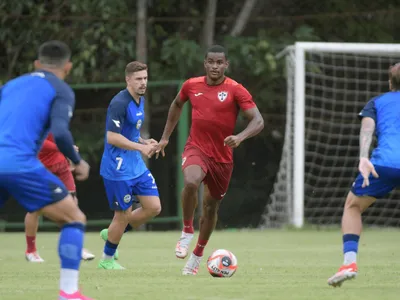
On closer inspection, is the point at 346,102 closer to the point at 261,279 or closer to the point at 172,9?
the point at 172,9

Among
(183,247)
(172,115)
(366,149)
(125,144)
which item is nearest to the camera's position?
(366,149)

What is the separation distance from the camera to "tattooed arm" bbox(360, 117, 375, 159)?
7.64m

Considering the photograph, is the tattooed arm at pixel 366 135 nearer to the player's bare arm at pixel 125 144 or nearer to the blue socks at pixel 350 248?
the blue socks at pixel 350 248

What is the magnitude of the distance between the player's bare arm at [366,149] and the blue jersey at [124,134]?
2.97 meters

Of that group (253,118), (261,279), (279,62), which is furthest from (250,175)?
(261,279)

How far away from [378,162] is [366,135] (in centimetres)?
26

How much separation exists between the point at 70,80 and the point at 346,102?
5.10 m

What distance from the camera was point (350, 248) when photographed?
7809mm

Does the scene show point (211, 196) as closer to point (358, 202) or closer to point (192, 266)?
point (192, 266)

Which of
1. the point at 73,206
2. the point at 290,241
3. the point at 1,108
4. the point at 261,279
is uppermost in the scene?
the point at 1,108

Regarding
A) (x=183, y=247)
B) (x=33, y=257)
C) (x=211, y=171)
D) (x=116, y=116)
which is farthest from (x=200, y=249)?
(x=33, y=257)

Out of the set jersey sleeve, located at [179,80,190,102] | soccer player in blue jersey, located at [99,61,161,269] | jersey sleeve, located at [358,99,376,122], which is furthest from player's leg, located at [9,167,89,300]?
jersey sleeve, located at [179,80,190,102]

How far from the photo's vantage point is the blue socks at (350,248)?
305 inches

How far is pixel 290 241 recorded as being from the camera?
14477mm
